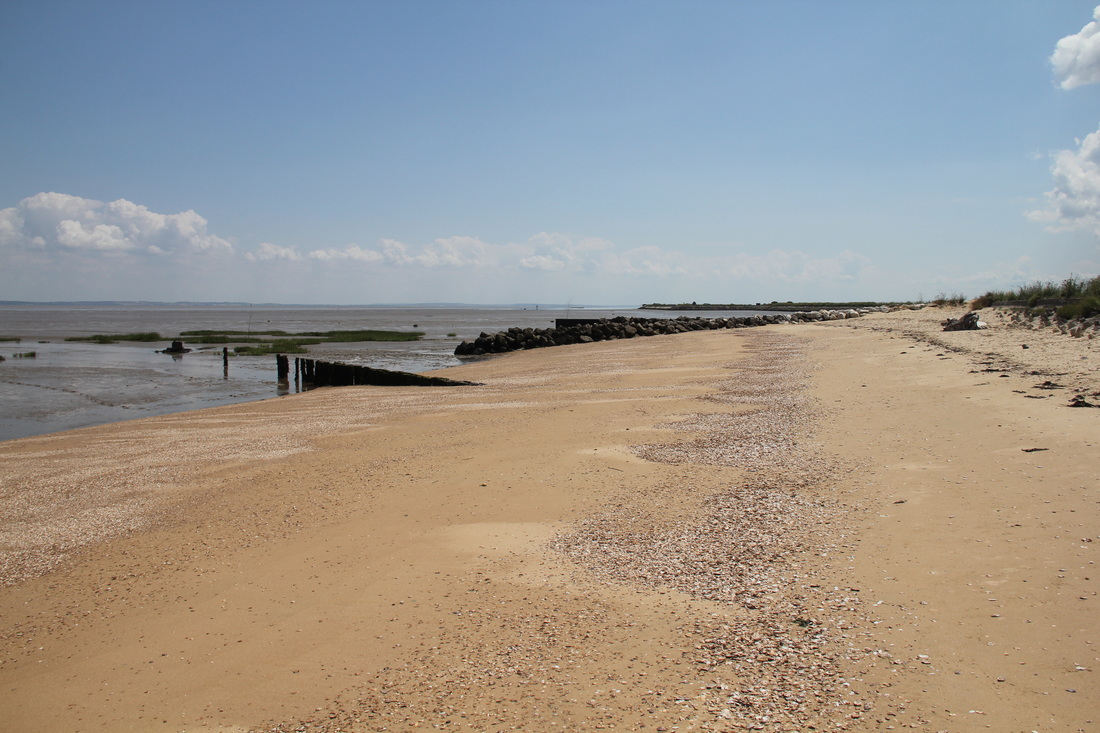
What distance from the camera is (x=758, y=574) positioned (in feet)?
15.2

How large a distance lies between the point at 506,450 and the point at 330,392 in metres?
12.0

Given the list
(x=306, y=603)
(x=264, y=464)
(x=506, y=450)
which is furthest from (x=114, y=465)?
(x=306, y=603)

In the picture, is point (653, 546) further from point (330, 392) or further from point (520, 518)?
point (330, 392)

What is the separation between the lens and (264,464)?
9375 mm

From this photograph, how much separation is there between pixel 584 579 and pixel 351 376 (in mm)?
18883

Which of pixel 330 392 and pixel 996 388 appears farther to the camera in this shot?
pixel 330 392

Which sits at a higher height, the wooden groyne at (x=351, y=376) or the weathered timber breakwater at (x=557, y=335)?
the weathered timber breakwater at (x=557, y=335)

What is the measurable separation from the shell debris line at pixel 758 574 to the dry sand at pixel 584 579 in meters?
0.02

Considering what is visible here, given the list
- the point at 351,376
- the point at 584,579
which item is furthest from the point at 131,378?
the point at 584,579

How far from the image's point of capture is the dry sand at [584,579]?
3.37 metres

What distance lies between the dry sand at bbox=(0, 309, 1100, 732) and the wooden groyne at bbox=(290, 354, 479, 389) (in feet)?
30.6

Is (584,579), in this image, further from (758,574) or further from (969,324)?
(969,324)

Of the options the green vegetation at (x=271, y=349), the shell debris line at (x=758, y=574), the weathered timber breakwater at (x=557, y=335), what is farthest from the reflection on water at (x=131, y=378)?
the shell debris line at (x=758, y=574)

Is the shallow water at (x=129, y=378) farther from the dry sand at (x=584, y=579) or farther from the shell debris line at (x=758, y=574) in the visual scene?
the shell debris line at (x=758, y=574)
